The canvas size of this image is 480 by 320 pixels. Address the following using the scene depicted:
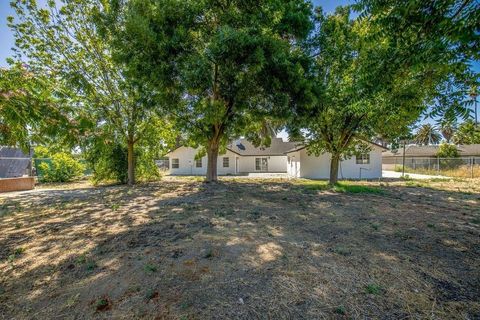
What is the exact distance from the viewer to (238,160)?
2838cm

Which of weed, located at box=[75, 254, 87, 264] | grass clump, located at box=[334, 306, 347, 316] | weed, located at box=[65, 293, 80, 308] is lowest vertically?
weed, located at box=[65, 293, 80, 308]

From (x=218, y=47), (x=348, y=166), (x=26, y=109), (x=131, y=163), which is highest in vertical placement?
(x=218, y=47)

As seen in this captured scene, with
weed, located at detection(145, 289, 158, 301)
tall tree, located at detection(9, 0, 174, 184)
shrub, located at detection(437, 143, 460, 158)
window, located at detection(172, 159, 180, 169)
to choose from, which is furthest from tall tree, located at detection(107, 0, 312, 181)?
shrub, located at detection(437, 143, 460, 158)

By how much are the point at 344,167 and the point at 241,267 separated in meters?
18.6

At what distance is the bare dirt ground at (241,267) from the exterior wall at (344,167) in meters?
13.7

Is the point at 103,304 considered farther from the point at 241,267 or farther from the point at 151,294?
the point at 241,267

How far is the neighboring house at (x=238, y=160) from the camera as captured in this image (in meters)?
26.1

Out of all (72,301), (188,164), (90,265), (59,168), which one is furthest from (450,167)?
(59,168)

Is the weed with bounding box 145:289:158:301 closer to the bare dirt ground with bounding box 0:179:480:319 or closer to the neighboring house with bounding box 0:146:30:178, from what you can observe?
the bare dirt ground with bounding box 0:179:480:319

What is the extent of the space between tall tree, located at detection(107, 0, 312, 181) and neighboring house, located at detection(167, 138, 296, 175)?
565 inches

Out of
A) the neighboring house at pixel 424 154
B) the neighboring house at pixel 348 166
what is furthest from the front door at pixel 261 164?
the neighboring house at pixel 424 154

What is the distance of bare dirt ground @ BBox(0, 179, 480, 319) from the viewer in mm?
2393

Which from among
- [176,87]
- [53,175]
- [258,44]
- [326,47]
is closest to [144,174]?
[53,175]

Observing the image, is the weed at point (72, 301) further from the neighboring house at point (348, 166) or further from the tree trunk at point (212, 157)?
the neighboring house at point (348, 166)
